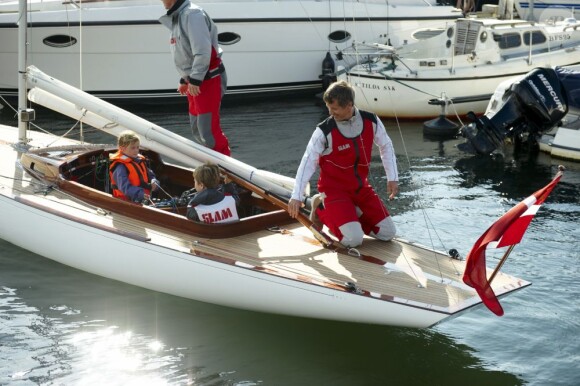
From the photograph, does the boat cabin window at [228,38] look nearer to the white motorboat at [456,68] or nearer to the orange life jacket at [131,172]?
the white motorboat at [456,68]

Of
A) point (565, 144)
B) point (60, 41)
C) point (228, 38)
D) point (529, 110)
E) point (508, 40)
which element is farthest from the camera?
point (228, 38)

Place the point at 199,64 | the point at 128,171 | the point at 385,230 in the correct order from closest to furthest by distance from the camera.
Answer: the point at 385,230 < the point at 128,171 < the point at 199,64

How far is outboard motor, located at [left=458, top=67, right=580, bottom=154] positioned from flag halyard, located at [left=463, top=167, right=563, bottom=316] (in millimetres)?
7211

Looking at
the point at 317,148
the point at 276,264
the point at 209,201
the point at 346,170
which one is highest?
the point at 317,148

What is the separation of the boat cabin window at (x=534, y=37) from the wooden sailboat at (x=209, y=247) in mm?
9558

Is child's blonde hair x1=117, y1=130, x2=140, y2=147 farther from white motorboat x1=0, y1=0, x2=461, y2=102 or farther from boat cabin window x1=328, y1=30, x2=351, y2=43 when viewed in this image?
boat cabin window x1=328, y1=30, x2=351, y2=43

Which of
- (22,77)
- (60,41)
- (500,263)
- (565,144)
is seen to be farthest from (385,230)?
(60,41)

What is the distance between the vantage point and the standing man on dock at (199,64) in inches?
343

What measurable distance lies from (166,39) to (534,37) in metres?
6.75

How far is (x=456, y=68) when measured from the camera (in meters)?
15.8

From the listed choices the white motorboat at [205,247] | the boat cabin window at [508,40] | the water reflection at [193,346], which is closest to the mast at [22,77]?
the white motorboat at [205,247]

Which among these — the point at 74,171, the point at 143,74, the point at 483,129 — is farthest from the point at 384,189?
the point at 143,74

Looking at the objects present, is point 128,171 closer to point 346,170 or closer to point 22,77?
point 22,77

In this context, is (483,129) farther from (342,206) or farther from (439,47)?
(342,206)
